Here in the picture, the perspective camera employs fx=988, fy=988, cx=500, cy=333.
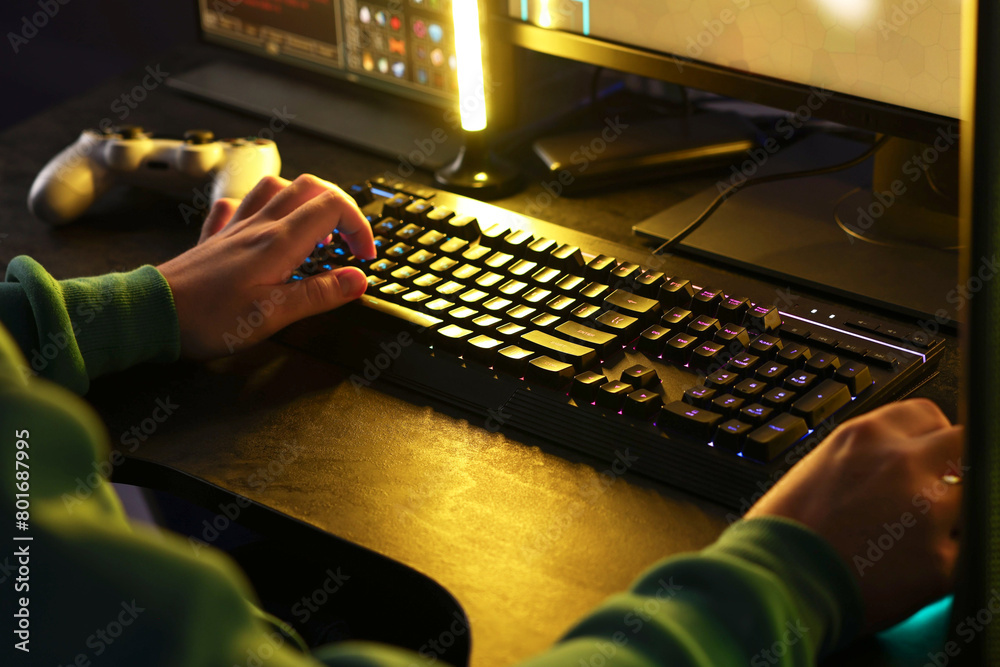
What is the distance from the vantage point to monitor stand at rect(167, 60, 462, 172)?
1.05 m

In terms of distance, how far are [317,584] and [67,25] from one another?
1.29m

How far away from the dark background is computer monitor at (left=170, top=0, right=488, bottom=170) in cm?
43

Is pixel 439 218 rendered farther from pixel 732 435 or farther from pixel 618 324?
pixel 732 435

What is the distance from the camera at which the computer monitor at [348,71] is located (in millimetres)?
1066

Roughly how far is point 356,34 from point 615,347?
2.06 ft

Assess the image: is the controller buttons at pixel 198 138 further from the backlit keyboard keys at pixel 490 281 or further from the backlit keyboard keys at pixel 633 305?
the backlit keyboard keys at pixel 633 305

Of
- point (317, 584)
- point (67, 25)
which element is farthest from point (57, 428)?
point (67, 25)

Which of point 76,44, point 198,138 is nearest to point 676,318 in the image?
point 198,138

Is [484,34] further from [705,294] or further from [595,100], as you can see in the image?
[705,294]

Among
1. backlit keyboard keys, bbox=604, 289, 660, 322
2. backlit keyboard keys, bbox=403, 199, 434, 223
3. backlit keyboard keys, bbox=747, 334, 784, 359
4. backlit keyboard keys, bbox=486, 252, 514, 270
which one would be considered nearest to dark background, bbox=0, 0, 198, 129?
backlit keyboard keys, bbox=403, 199, 434, 223

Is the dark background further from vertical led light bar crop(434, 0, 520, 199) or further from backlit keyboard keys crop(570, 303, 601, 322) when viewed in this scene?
backlit keyboard keys crop(570, 303, 601, 322)

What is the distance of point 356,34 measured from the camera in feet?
3.70

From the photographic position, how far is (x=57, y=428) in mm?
443

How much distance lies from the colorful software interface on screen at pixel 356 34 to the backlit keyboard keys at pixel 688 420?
586 millimetres
